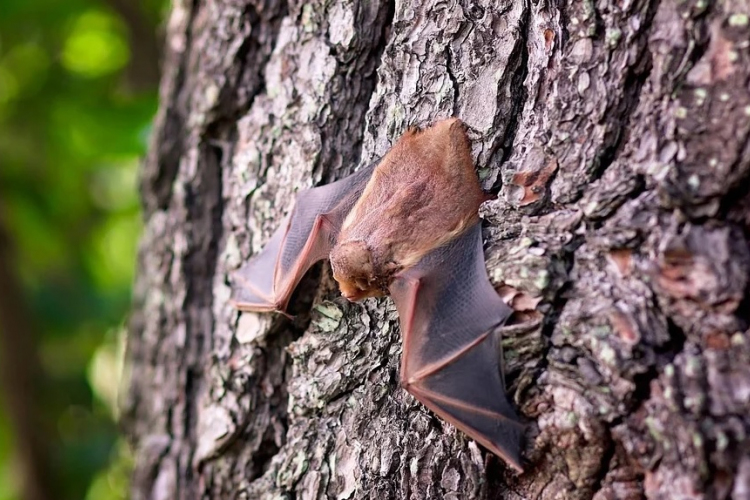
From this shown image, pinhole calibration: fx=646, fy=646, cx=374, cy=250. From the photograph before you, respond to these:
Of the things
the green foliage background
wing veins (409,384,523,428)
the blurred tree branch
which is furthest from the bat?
the blurred tree branch

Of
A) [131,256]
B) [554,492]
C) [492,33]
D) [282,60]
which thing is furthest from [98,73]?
[554,492]

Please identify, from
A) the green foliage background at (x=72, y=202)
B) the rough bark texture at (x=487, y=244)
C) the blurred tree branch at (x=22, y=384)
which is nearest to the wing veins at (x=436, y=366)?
the rough bark texture at (x=487, y=244)

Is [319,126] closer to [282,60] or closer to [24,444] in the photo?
[282,60]

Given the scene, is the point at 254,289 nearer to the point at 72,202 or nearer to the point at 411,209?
the point at 411,209

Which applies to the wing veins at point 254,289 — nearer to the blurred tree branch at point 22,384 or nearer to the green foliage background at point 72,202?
the green foliage background at point 72,202

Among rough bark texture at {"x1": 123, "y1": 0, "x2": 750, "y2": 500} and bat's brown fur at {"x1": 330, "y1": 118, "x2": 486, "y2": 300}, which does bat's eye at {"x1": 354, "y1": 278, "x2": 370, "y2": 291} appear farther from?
rough bark texture at {"x1": 123, "y1": 0, "x2": 750, "y2": 500}

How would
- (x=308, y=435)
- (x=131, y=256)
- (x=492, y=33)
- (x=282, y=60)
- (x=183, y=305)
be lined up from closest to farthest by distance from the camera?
1. (x=492, y=33)
2. (x=308, y=435)
3. (x=282, y=60)
4. (x=183, y=305)
5. (x=131, y=256)
